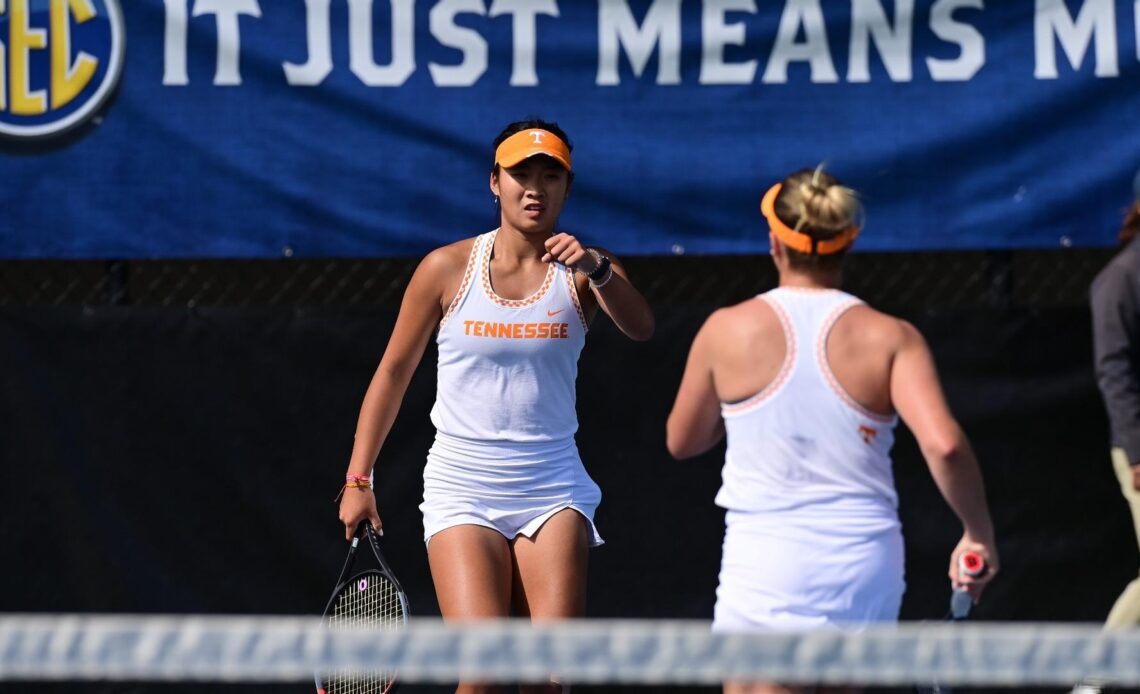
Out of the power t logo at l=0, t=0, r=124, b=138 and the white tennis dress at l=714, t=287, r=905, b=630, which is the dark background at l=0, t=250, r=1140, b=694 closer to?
the power t logo at l=0, t=0, r=124, b=138

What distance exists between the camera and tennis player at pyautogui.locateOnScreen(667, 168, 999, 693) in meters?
3.29

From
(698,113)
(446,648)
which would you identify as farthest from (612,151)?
(446,648)

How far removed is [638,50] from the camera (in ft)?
19.5

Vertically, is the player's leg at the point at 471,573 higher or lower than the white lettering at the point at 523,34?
lower

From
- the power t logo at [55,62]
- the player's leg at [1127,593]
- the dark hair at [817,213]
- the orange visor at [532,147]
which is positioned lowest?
the player's leg at [1127,593]

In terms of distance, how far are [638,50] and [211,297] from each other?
90.2 inches

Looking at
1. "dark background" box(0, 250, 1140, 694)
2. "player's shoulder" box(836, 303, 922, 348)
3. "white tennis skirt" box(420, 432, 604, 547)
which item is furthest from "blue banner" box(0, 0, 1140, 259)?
"player's shoulder" box(836, 303, 922, 348)

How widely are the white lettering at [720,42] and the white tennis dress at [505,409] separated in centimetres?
170

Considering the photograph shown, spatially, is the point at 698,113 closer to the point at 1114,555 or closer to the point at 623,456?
the point at 623,456

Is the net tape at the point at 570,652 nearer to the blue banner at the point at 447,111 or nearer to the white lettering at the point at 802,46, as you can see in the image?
the blue banner at the point at 447,111

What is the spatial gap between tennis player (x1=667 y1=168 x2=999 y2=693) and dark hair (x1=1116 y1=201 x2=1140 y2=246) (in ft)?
8.62

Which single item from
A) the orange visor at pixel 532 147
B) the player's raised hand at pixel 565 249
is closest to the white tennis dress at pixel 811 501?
the player's raised hand at pixel 565 249

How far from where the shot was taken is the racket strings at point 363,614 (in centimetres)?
474

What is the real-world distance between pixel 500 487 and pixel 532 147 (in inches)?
35.5
